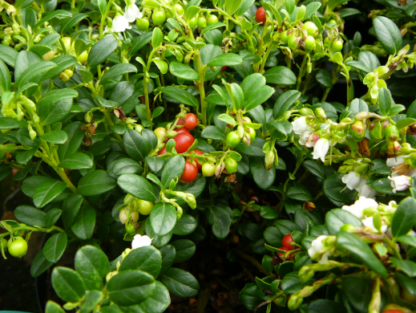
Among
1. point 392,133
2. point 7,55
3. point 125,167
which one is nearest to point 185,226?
point 125,167

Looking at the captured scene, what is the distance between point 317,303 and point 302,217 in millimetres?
Answer: 325

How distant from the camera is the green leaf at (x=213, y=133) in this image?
882 millimetres

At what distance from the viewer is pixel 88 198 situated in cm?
99

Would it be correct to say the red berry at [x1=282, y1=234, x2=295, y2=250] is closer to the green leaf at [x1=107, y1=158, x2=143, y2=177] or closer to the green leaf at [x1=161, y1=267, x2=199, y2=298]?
the green leaf at [x1=161, y1=267, x2=199, y2=298]

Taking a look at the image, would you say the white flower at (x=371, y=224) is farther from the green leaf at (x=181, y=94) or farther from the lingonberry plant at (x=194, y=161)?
the green leaf at (x=181, y=94)

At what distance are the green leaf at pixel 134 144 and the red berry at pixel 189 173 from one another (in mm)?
129

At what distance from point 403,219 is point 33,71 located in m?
0.78

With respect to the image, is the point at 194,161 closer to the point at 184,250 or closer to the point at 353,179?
the point at 184,250

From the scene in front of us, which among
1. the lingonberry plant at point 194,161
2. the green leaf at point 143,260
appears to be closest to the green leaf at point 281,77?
the lingonberry plant at point 194,161

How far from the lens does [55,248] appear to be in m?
0.90

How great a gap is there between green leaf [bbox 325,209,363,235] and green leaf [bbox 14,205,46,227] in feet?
2.47

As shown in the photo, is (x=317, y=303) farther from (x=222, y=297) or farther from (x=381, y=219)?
(x=222, y=297)

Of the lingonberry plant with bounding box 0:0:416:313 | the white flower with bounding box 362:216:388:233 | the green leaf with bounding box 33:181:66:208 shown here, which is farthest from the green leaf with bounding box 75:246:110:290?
the white flower with bounding box 362:216:388:233

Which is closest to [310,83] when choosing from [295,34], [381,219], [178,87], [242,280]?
[295,34]
